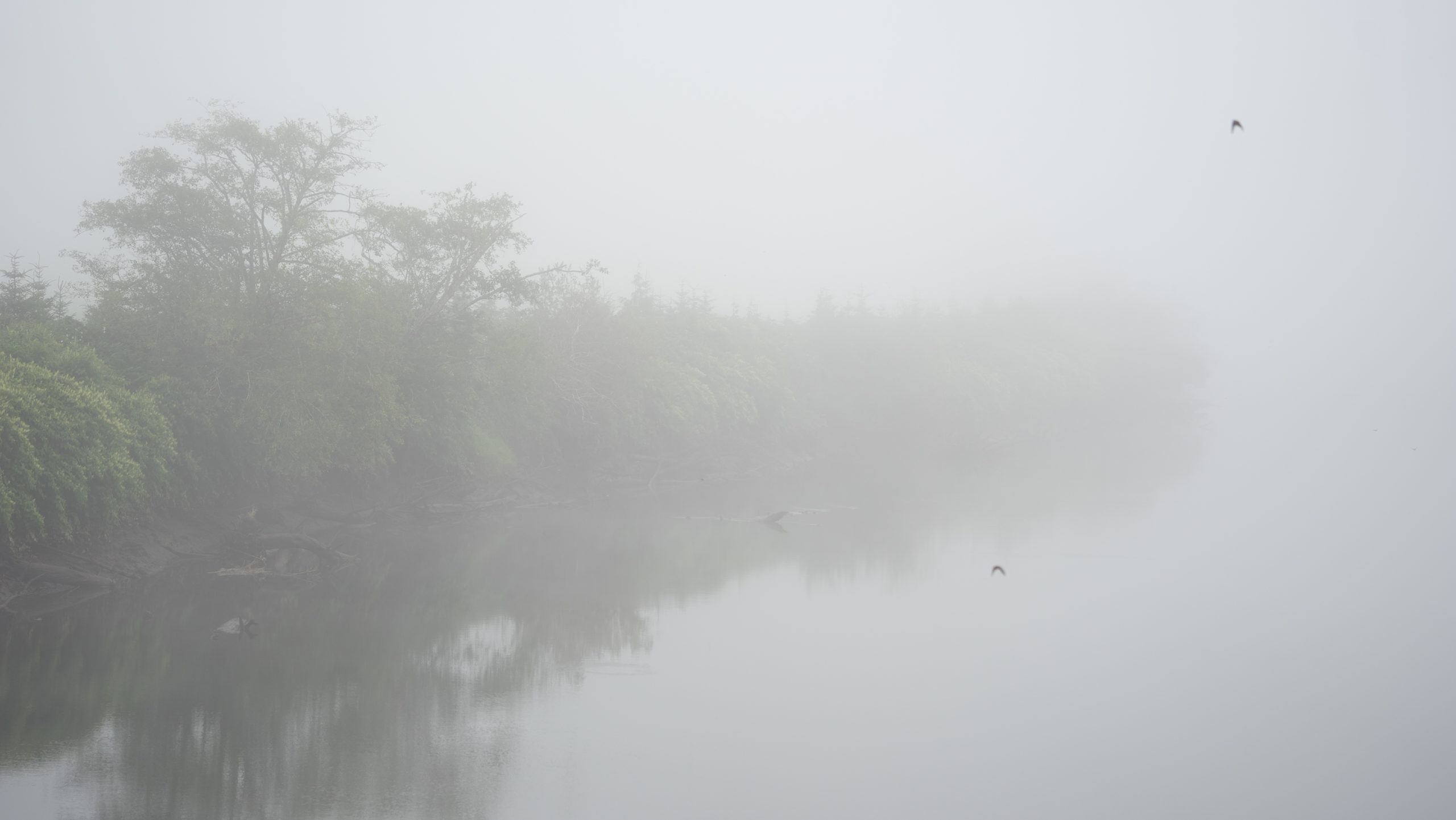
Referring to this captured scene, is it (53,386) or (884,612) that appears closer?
(53,386)

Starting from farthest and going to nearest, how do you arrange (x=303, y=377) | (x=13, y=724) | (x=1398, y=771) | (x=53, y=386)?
(x=303, y=377)
(x=53, y=386)
(x=1398, y=771)
(x=13, y=724)

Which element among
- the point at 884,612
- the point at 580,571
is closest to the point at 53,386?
the point at 580,571

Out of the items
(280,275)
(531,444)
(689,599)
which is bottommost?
(689,599)

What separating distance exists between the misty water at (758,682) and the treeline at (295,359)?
3352mm

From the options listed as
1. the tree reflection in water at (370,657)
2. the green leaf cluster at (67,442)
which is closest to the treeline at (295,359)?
the green leaf cluster at (67,442)

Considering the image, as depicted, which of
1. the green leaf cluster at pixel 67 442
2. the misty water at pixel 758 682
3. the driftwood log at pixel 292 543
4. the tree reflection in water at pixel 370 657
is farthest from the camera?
the driftwood log at pixel 292 543

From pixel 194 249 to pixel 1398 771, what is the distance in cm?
3120

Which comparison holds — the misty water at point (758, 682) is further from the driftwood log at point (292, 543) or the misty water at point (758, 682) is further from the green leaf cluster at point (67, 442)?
the green leaf cluster at point (67, 442)

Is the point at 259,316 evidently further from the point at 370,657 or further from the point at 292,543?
the point at 370,657

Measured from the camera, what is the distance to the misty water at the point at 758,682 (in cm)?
1156

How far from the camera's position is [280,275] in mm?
24578

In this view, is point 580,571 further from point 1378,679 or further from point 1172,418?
point 1172,418

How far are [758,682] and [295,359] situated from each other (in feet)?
52.6

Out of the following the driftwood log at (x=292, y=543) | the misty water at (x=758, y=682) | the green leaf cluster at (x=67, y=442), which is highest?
the green leaf cluster at (x=67, y=442)
